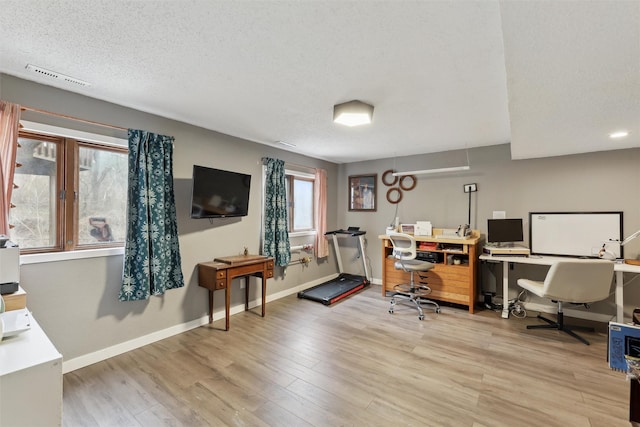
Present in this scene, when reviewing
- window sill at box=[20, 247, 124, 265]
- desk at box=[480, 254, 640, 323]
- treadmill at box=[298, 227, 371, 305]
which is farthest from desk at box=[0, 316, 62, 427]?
desk at box=[480, 254, 640, 323]

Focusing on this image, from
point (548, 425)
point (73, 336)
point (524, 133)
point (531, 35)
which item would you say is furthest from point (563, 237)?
point (73, 336)

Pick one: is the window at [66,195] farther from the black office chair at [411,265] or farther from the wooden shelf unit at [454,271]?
the wooden shelf unit at [454,271]

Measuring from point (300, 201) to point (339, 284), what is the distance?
64.7 inches

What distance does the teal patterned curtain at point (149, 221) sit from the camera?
8.71 feet

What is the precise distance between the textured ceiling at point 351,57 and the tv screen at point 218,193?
0.68m

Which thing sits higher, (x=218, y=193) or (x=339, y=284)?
(x=218, y=193)

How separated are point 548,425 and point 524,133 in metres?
2.39

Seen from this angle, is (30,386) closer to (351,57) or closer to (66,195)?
(66,195)

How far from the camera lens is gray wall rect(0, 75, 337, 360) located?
2264mm

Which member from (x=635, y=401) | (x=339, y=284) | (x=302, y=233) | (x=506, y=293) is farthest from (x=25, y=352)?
(x=506, y=293)

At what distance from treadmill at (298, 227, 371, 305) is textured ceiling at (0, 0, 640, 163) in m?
2.62

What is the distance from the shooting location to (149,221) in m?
2.75

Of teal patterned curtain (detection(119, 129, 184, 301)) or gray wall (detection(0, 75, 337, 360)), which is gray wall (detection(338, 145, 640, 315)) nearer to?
gray wall (detection(0, 75, 337, 360))

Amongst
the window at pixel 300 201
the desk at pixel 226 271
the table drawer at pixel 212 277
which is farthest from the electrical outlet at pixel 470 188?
the table drawer at pixel 212 277
